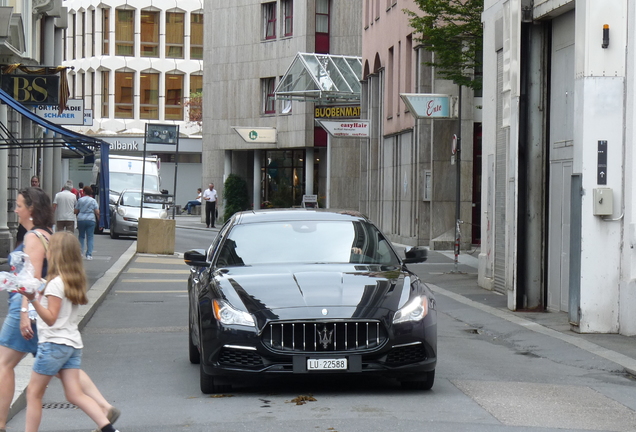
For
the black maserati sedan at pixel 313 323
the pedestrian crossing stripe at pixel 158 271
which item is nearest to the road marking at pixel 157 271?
the pedestrian crossing stripe at pixel 158 271

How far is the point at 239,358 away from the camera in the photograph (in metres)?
8.32

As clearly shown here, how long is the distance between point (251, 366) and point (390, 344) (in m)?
1.07

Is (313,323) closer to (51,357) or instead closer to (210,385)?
(210,385)

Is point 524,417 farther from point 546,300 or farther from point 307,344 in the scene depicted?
point 546,300

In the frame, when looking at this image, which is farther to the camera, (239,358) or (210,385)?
(210,385)

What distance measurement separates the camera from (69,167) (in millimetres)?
70438

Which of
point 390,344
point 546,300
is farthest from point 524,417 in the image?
point 546,300

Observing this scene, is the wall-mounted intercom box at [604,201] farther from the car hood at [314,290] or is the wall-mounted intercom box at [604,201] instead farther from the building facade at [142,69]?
the building facade at [142,69]

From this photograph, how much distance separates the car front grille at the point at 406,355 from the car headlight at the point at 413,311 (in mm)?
214

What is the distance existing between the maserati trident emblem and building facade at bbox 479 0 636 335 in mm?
5599

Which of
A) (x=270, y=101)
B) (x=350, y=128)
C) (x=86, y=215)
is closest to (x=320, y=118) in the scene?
(x=350, y=128)

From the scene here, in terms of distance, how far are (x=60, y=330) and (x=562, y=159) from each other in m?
10.1

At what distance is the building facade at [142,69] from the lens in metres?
74.6

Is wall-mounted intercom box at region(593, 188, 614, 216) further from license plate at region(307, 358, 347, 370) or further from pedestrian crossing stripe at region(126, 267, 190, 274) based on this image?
pedestrian crossing stripe at region(126, 267, 190, 274)
